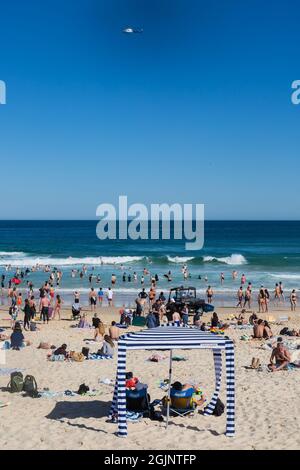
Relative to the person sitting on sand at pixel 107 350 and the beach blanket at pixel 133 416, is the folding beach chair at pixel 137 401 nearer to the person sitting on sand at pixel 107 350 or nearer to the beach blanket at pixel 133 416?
the beach blanket at pixel 133 416

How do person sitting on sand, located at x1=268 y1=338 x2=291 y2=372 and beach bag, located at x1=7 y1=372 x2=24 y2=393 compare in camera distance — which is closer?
beach bag, located at x1=7 y1=372 x2=24 y2=393

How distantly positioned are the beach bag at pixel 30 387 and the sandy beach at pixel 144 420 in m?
0.26

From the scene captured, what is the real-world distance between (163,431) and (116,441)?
96 centimetres

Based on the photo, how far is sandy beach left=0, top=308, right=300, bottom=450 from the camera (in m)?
9.34

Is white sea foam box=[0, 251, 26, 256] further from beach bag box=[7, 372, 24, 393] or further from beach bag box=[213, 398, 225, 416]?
beach bag box=[213, 398, 225, 416]

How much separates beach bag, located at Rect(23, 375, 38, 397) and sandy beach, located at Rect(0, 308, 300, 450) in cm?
26

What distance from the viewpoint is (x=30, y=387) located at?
12406 mm

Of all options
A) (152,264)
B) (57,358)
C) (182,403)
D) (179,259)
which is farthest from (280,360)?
(179,259)

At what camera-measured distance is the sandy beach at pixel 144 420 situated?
9.34 meters

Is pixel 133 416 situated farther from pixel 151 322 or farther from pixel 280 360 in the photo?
pixel 151 322

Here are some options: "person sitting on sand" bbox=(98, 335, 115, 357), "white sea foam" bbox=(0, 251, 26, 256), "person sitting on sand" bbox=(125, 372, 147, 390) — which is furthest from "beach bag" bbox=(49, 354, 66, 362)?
"white sea foam" bbox=(0, 251, 26, 256)

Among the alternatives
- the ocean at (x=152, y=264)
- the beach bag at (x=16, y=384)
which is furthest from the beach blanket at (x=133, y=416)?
the ocean at (x=152, y=264)

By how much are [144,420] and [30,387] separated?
3.25m
